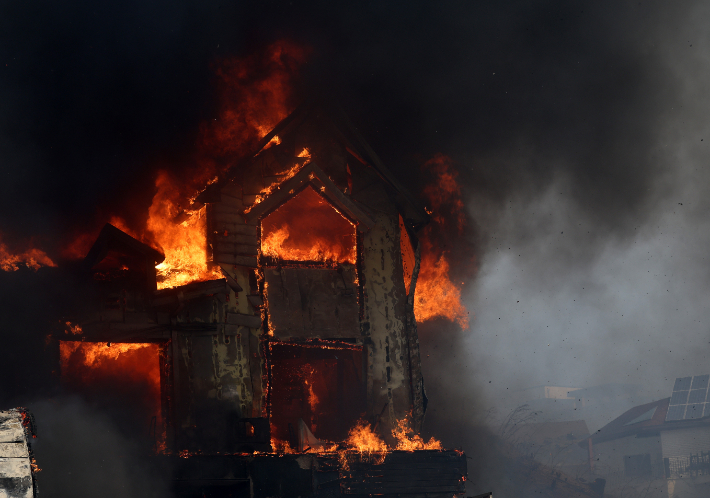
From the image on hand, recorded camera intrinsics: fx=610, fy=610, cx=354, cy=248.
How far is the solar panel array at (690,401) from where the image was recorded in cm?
3250

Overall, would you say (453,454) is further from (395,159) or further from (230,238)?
(395,159)

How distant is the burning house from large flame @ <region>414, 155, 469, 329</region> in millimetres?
1564

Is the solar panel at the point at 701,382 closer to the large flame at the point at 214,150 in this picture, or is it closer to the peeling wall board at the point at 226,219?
the large flame at the point at 214,150

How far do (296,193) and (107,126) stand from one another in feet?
20.1

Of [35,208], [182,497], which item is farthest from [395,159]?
[182,497]

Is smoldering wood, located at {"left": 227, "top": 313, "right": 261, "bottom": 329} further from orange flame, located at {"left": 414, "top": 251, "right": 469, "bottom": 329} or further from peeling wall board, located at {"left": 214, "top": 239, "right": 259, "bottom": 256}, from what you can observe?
orange flame, located at {"left": 414, "top": 251, "right": 469, "bottom": 329}

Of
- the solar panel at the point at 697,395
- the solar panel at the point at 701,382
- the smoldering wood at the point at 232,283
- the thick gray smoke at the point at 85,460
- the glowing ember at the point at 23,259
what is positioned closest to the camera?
the thick gray smoke at the point at 85,460

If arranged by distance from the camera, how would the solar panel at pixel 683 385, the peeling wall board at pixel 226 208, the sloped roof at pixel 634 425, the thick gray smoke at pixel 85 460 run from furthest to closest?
1. the sloped roof at pixel 634 425
2. the solar panel at pixel 683 385
3. the peeling wall board at pixel 226 208
4. the thick gray smoke at pixel 85 460

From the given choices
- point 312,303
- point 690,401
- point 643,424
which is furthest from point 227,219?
point 643,424

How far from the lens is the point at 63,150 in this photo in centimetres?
1678

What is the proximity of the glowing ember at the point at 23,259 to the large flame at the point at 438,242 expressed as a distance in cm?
1058

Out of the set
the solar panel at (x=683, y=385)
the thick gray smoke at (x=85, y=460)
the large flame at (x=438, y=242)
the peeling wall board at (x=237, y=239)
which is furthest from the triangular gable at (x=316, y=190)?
the solar panel at (x=683, y=385)

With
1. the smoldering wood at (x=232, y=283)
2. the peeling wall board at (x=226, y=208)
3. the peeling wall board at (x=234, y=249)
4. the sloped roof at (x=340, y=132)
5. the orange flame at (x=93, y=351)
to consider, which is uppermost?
the sloped roof at (x=340, y=132)

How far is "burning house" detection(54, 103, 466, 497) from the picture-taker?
43.8 ft
